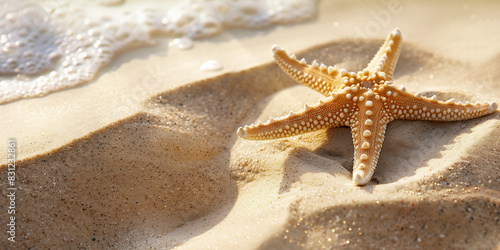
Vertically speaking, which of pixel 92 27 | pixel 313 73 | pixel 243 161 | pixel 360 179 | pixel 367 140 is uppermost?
pixel 313 73

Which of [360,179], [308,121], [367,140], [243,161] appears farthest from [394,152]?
[243,161]

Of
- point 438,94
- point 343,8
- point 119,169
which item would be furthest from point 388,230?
point 343,8

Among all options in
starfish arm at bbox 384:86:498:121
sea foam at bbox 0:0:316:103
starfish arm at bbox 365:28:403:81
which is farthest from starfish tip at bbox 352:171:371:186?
sea foam at bbox 0:0:316:103

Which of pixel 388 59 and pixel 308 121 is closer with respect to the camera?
pixel 308 121

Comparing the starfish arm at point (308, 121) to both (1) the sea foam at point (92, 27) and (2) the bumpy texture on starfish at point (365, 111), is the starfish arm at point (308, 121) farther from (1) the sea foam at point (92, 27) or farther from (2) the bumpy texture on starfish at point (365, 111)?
(1) the sea foam at point (92, 27)

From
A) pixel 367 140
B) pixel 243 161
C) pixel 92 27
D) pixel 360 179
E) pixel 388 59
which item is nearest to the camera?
pixel 360 179

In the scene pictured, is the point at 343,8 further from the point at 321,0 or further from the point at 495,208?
the point at 495,208

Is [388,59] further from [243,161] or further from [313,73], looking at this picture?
[243,161]

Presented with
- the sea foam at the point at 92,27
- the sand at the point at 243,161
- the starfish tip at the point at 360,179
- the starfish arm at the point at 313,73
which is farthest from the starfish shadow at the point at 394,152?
the sea foam at the point at 92,27
